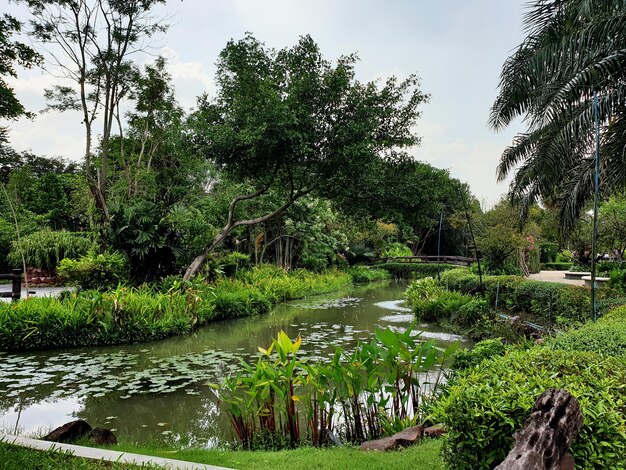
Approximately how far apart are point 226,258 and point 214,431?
12.6 meters

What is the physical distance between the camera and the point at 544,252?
3353 centimetres

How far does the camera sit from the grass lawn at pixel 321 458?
3.58 m

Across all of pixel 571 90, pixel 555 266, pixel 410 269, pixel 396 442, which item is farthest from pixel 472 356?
pixel 555 266

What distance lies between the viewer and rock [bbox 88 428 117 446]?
455 cm

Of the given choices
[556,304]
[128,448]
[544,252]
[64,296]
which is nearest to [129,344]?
[64,296]

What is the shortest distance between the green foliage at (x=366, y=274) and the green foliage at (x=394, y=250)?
4226 millimetres

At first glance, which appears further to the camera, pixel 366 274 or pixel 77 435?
pixel 366 274

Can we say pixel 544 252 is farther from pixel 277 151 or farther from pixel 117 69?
pixel 117 69

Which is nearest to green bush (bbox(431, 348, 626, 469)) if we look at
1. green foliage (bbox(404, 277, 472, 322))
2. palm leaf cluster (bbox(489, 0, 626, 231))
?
palm leaf cluster (bbox(489, 0, 626, 231))

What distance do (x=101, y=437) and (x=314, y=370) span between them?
2.19 metres

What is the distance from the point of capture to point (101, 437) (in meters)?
4.59

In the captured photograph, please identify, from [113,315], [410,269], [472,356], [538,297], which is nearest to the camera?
[472,356]

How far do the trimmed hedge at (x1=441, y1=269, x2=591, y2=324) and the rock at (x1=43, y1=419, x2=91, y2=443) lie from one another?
7.19 metres

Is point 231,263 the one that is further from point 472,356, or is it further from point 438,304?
point 472,356
